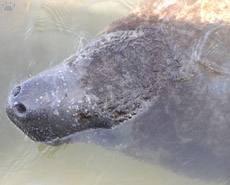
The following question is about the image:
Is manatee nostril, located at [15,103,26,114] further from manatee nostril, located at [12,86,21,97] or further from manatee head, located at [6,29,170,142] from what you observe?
manatee nostril, located at [12,86,21,97]

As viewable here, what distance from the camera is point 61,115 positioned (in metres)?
3.30

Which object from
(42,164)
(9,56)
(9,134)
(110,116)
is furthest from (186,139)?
(9,56)

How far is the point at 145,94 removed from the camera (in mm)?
3254

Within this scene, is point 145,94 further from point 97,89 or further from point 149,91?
point 97,89

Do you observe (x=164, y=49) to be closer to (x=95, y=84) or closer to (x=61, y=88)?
(x=95, y=84)

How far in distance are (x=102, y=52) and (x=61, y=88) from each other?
55cm

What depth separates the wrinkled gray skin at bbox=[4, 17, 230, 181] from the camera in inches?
128

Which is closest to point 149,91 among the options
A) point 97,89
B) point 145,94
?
point 145,94

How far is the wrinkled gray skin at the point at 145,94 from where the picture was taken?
3.24 m

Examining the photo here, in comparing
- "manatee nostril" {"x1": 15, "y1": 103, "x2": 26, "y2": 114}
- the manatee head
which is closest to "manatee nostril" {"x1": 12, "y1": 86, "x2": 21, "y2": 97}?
the manatee head

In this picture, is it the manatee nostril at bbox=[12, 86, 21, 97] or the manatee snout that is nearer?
the manatee snout

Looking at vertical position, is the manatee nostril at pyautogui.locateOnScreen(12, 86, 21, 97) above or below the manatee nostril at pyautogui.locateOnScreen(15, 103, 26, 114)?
above

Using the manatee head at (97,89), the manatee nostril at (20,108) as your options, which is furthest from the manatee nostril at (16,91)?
the manatee nostril at (20,108)

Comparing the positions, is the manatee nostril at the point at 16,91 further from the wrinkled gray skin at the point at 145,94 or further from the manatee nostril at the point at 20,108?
the manatee nostril at the point at 20,108
